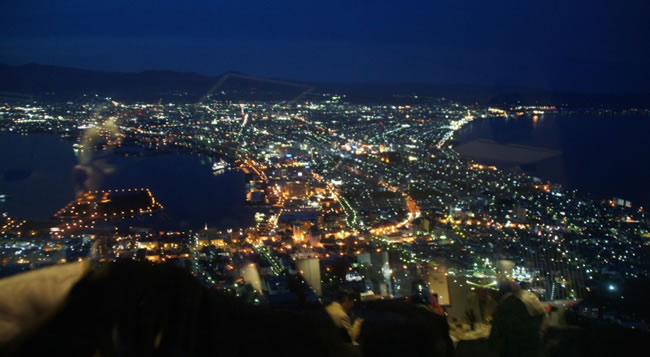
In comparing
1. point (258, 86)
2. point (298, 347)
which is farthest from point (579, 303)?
point (258, 86)

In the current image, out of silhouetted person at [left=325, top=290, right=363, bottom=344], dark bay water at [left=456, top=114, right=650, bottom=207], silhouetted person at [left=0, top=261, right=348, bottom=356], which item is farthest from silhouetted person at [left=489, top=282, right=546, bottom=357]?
dark bay water at [left=456, top=114, right=650, bottom=207]

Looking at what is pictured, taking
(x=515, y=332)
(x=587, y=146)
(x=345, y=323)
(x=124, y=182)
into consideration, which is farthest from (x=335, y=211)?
(x=587, y=146)

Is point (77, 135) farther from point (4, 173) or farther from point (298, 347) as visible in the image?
point (298, 347)

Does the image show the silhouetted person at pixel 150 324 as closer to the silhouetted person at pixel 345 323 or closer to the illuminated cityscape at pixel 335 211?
the silhouetted person at pixel 345 323

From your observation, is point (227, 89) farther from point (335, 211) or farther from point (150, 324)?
point (150, 324)

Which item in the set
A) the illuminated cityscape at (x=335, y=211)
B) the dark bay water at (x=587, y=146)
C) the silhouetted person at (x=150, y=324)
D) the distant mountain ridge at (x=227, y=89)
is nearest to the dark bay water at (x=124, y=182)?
the illuminated cityscape at (x=335, y=211)
